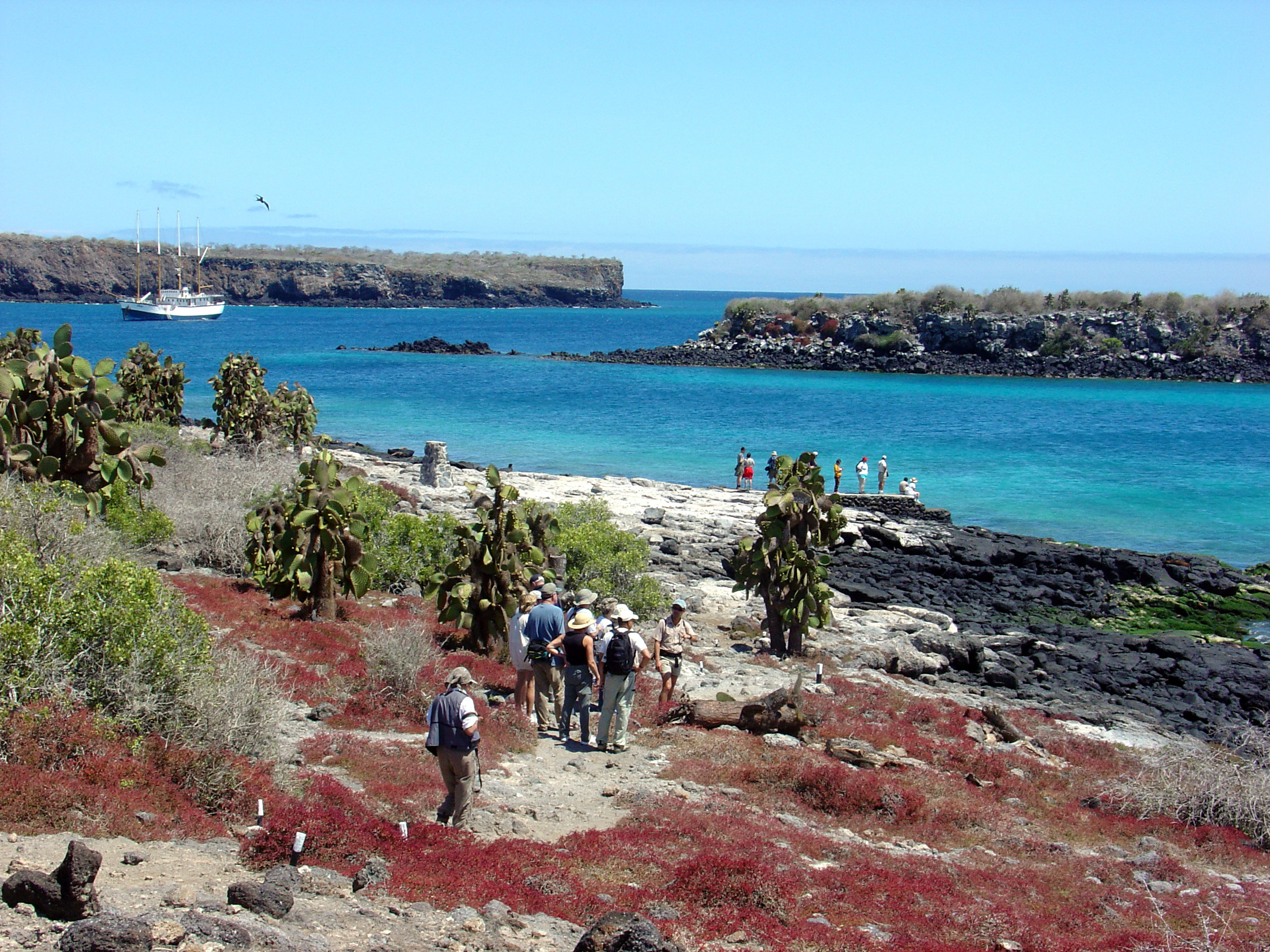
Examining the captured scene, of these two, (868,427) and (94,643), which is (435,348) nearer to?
(868,427)

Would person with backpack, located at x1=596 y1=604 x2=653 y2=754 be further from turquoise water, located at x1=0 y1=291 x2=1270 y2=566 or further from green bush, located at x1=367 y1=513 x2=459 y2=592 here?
turquoise water, located at x1=0 y1=291 x2=1270 y2=566

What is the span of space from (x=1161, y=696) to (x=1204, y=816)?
813cm

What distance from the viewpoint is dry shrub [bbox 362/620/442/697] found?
38.1 feet

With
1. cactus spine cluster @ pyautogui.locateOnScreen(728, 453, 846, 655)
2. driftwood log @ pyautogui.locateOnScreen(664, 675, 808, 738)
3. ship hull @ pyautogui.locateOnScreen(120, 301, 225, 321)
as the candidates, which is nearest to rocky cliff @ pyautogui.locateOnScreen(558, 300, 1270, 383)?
ship hull @ pyautogui.locateOnScreen(120, 301, 225, 321)

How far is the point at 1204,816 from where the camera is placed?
1152cm

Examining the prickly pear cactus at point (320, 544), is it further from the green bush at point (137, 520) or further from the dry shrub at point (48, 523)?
the green bush at point (137, 520)

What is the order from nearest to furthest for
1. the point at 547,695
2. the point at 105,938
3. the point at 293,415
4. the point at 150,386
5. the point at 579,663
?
the point at 105,938, the point at 579,663, the point at 547,695, the point at 150,386, the point at 293,415

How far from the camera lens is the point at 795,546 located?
57.8 ft

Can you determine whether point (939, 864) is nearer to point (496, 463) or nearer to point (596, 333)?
point (496, 463)

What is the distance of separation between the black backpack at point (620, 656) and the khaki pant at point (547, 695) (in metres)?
0.75

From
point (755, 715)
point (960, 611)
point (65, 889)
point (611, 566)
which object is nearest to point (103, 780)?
point (65, 889)

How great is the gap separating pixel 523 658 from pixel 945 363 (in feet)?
295

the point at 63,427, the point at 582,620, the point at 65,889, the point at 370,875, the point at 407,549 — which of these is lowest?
the point at 407,549

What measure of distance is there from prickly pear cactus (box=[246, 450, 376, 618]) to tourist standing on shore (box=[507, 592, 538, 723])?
3.31 meters
